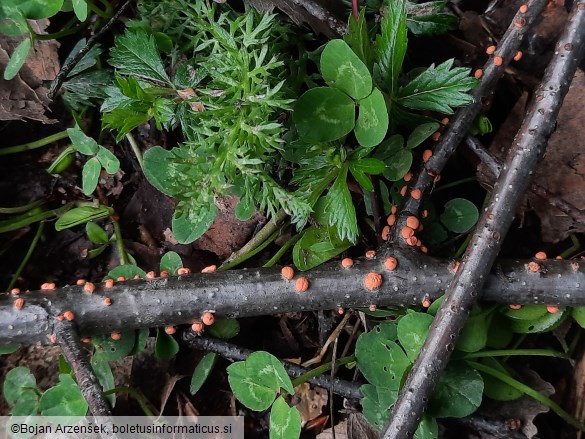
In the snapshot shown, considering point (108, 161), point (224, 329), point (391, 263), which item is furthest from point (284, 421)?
point (108, 161)

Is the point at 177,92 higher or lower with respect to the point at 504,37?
lower

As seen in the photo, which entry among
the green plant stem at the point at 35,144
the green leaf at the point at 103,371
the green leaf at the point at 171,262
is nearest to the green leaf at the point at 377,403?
the green leaf at the point at 171,262

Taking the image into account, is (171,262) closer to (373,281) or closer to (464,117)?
(373,281)

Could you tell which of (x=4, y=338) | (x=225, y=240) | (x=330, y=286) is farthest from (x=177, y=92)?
(x=4, y=338)

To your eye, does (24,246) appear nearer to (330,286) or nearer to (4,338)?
(4,338)

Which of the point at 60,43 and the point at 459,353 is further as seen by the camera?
the point at 60,43

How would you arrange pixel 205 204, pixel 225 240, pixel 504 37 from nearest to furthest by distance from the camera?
pixel 205 204 → pixel 504 37 → pixel 225 240
